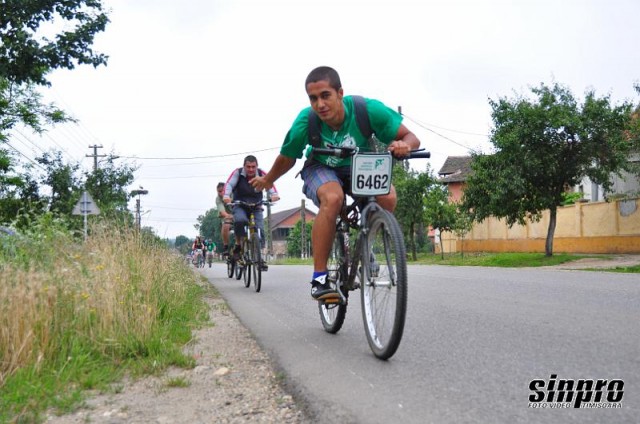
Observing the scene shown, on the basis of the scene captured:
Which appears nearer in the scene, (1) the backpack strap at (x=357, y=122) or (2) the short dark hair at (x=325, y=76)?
(2) the short dark hair at (x=325, y=76)

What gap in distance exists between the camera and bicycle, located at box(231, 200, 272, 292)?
32.3 ft

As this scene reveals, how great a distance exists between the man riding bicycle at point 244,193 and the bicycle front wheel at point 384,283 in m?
5.70

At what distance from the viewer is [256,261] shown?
986 centimetres

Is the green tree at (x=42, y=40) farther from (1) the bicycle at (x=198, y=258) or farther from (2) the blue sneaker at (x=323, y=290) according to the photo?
(2) the blue sneaker at (x=323, y=290)

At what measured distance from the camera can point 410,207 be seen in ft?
128

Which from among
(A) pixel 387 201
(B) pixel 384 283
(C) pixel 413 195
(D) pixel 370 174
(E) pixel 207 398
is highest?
(C) pixel 413 195

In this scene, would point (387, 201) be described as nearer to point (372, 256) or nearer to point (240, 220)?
point (372, 256)

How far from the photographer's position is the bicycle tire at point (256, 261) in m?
9.67

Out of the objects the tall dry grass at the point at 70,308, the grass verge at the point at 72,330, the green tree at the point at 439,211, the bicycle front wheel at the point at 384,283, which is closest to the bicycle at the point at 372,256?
the bicycle front wheel at the point at 384,283

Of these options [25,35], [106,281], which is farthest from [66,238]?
[25,35]

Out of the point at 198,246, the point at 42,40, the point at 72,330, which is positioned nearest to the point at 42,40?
the point at 42,40

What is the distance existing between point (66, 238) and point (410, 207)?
3362 centimetres

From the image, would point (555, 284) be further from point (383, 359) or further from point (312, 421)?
point (312, 421)

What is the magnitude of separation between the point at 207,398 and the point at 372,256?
4.60 ft
